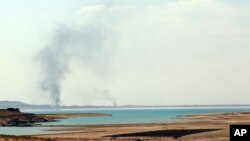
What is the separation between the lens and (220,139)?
2781 inches

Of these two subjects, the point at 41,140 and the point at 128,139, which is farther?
the point at 128,139

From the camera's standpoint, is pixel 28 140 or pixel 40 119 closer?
pixel 28 140

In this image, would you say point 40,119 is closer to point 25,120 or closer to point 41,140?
point 25,120

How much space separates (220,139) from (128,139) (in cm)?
1462

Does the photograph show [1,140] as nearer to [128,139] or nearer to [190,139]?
[128,139]

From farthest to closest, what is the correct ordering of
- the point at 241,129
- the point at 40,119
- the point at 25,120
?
the point at 40,119, the point at 25,120, the point at 241,129

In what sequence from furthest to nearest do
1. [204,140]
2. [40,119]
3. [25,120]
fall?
1. [40,119]
2. [25,120]
3. [204,140]

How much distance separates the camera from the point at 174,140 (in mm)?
72875

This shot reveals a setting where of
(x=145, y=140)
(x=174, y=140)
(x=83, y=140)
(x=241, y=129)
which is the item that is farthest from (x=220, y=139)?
(x=241, y=129)

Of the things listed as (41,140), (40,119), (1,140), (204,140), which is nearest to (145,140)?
(204,140)

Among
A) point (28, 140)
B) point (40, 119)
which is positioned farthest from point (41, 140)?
point (40, 119)

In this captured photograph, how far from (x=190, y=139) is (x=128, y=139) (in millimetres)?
9942

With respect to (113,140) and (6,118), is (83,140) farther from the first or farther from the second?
Result: (6,118)

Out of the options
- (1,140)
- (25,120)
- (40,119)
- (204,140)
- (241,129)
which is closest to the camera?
(241,129)
